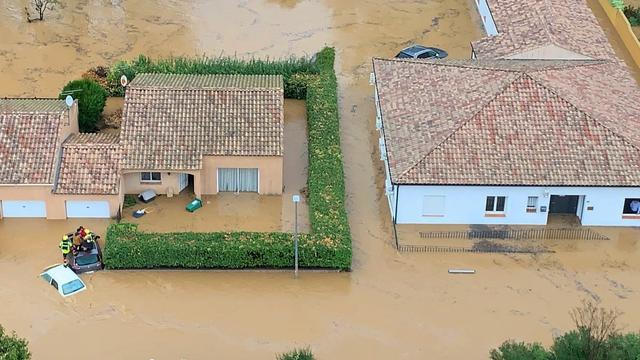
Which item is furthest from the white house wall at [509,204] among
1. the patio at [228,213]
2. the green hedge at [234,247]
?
the patio at [228,213]

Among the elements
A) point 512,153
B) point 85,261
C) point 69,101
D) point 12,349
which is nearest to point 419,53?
point 512,153

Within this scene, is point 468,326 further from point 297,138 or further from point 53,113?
point 53,113

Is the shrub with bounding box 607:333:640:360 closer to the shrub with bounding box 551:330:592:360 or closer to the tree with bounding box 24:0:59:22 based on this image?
the shrub with bounding box 551:330:592:360

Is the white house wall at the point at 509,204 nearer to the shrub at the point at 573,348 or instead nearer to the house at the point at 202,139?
the house at the point at 202,139

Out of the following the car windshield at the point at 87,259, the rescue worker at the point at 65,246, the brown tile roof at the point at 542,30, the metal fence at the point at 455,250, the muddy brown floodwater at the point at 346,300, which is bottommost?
Result: the muddy brown floodwater at the point at 346,300

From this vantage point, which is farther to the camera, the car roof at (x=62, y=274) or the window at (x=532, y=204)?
the window at (x=532, y=204)

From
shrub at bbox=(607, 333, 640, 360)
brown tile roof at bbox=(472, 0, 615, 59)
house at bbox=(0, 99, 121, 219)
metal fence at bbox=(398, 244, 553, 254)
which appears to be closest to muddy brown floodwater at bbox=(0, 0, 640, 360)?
metal fence at bbox=(398, 244, 553, 254)
